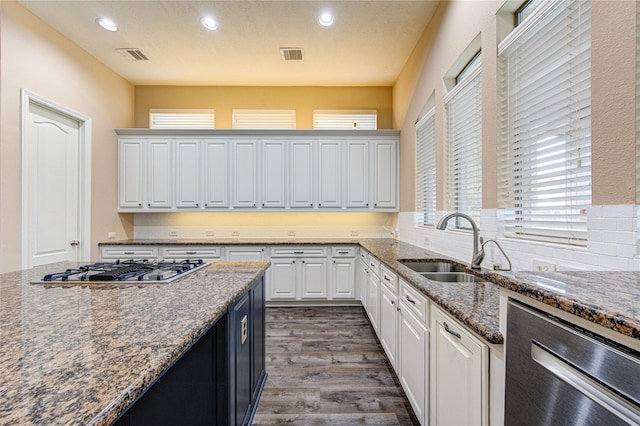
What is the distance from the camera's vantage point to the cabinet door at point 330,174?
14.1 ft

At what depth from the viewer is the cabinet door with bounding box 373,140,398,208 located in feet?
14.3

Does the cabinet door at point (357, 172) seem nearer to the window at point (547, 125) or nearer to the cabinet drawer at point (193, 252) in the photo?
the cabinet drawer at point (193, 252)

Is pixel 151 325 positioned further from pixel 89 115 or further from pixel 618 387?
pixel 89 115

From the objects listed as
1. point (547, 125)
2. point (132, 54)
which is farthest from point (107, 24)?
point (547, 125)

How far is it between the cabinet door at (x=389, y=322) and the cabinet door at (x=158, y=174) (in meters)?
3.38

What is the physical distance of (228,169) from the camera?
4281 millimetres

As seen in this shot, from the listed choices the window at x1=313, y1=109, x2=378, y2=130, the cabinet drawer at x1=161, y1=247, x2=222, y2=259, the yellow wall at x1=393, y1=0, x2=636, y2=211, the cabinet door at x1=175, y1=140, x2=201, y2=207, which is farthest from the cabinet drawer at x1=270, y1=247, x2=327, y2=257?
the window at x1=313, y1=109, x2=378, y2=130

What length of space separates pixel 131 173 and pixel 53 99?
130 centimetres

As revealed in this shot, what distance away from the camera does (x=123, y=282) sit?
1501 mm

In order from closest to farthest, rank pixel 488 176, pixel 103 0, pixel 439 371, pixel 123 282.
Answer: pixel 439 371 → pixel 123 282 → pixel 488 176 → pixel 103 0

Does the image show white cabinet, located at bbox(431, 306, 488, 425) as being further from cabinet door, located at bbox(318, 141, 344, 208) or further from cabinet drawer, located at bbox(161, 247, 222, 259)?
cabinet drawer, located at bbox(161, 247, 222, 259)

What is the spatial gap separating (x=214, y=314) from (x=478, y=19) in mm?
2602

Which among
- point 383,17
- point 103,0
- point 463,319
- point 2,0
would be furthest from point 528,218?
point 2,0

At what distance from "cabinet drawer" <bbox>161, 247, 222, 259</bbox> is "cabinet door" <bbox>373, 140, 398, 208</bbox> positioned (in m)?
2.37
